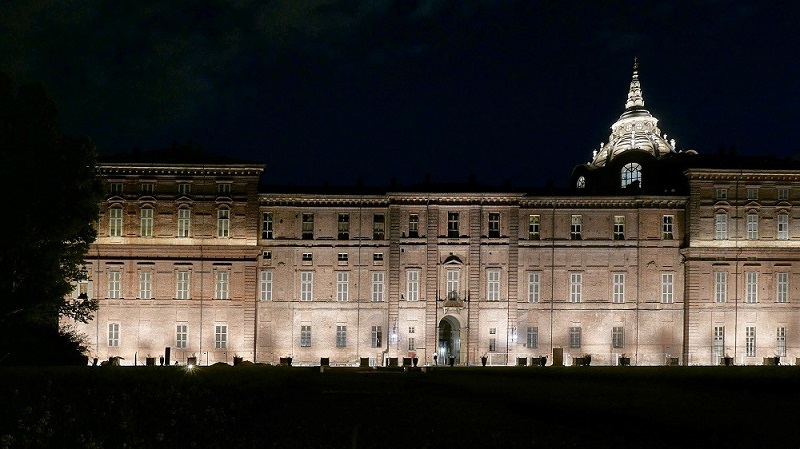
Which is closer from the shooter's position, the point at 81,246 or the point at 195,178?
the point at 81,246

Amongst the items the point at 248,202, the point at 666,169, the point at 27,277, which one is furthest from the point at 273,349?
the point at 666,169

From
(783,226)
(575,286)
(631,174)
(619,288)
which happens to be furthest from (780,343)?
(631,174)

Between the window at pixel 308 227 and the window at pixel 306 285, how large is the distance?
275 cm

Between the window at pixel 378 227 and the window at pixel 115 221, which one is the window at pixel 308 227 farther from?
the window at pixel 115 221

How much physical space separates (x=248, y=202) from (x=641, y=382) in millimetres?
34193

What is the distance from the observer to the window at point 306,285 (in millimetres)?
63531

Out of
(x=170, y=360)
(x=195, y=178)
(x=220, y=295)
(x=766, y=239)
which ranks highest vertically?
(x=195, y=178)

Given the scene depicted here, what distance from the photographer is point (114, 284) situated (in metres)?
61.6

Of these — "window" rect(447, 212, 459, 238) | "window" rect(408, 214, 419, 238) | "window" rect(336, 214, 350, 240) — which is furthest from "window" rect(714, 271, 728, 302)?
"window" rect(336, 214, 350, 240)

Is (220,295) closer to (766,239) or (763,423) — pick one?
(766,239)

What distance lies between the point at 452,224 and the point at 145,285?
23331 millimetres

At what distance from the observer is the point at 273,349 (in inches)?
2472

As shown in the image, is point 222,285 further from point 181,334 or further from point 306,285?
point 306,285

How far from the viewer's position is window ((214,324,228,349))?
61594 millimetres
